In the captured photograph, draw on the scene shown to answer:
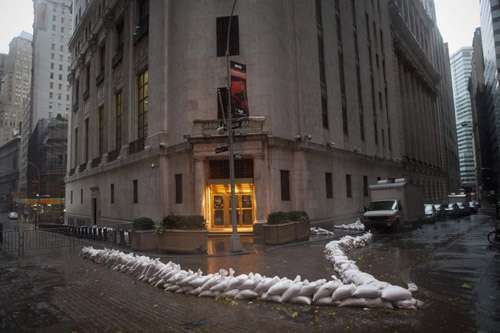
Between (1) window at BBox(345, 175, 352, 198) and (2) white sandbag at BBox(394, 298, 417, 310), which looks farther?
(1) window at BBox(345, 175, 352, 198)

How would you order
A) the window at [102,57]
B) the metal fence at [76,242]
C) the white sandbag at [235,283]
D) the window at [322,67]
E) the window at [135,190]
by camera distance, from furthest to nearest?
1. the window at [102,57]
2. the window at [135,190]
3. the window at [322,67]
4. the metal fence at [76,242]
5. the white sandbag at [235,283]

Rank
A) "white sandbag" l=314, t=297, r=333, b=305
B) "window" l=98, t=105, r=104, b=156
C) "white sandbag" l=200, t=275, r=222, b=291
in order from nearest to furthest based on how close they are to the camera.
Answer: "white sandbag" l=314, t=297, r=333, b=305 → "white sandbag" l=200, t=275, r=222, b=291 → "window" l=98, t=105, r=104, b=156

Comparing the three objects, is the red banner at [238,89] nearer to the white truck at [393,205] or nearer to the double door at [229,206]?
the double door at [229,206]

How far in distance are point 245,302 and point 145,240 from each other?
998 centimetres

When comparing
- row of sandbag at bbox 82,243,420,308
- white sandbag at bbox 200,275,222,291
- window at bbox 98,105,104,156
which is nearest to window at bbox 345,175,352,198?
row of sandbag at bbox 82,243,420,308

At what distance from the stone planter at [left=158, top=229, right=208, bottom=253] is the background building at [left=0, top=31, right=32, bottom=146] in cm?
17358

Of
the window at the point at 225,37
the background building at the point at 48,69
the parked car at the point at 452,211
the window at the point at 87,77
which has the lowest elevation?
the parked car at the point at 452,211

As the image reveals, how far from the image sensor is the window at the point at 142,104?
30.1 metres

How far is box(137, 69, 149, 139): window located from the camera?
98.9ft

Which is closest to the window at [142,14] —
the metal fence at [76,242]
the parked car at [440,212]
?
the metal fence at [76,242]

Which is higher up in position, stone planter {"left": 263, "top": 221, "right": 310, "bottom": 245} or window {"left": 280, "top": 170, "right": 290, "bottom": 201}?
window {"left": 280, "top": 170, "right": 290, "bottom": 201}

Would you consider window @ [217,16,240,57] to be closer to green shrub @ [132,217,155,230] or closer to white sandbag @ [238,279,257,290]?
green shrub @ [132,217,155,230]

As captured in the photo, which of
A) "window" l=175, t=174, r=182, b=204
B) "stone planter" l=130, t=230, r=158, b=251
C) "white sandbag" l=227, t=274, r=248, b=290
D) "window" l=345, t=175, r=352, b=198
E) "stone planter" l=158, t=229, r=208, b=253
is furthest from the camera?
"window" l=345, t=175, r=352, b=198

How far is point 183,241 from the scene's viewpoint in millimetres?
15914
